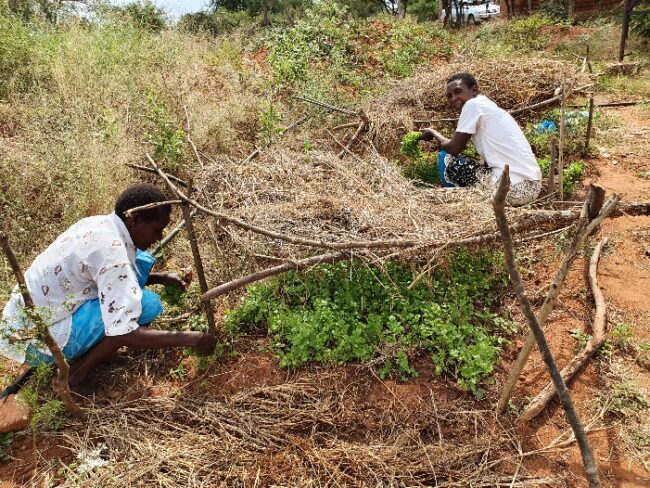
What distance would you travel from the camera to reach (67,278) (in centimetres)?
254

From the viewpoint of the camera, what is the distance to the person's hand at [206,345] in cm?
278

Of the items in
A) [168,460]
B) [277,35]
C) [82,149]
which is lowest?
[168,460]

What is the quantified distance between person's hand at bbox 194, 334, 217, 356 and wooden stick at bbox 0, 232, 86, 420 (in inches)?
26.8

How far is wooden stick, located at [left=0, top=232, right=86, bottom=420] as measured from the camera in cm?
187

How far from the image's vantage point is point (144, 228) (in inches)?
102

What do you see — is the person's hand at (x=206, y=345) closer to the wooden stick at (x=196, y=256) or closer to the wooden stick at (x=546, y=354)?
the wooden stick at (x=196, y=256)

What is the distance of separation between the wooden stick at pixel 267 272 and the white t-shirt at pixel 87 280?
0.39 metres

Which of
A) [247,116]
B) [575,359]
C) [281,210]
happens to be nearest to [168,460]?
[281,210]

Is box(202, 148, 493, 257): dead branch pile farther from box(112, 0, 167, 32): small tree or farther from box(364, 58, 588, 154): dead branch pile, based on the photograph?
box(112, 0, 167, 32): small tree

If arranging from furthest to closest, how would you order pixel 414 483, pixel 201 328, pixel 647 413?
pixel 201 328, pixel 647 413, pixel 414 483

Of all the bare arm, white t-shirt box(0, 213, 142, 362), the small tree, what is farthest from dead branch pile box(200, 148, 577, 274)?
the small tree

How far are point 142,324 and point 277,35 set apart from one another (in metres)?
7.22

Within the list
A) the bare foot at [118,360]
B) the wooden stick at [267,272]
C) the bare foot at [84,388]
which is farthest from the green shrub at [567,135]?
the bare foot at [84,388]

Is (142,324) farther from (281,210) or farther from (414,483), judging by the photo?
(414,483)
